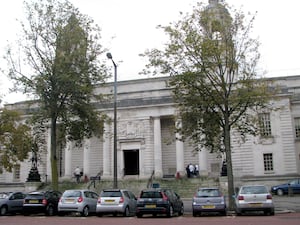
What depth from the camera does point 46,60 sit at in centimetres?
2758

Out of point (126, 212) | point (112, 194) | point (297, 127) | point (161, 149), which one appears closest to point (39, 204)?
point (112, 194)

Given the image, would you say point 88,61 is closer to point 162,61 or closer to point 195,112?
point 162,61

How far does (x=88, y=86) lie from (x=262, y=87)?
11.4 meters

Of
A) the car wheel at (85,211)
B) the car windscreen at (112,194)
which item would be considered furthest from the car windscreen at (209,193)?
the car wheel at (85,211)

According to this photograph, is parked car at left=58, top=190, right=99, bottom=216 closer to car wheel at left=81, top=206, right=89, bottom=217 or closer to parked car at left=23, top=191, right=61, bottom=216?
car wheel at left=81, top=206, right=89, bottom=217

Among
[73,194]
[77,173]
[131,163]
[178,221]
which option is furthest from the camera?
[131,163]

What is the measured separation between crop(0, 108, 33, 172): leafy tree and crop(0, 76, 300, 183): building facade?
7638 millimetres

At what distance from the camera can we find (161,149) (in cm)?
4466

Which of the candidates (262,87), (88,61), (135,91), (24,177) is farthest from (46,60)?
(24,177)

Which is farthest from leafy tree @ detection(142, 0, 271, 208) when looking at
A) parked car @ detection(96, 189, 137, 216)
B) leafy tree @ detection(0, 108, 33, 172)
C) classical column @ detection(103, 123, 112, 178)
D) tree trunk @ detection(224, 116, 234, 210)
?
classical column @ detection(103, 123, 112, 178)

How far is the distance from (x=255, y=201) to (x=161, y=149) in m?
26.0

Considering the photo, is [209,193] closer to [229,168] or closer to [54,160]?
[229,168]

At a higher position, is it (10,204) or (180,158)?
(180,158)

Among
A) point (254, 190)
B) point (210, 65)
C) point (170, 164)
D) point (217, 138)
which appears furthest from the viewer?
point (170, 164)
